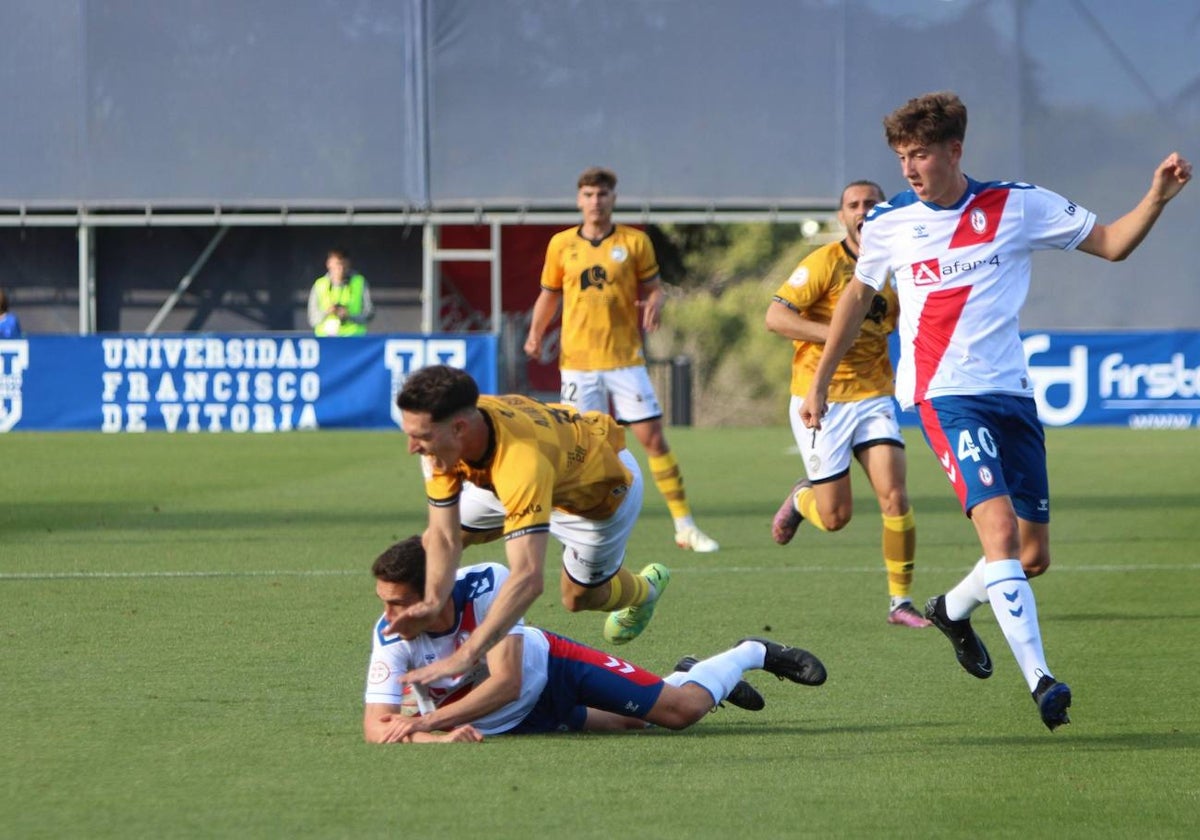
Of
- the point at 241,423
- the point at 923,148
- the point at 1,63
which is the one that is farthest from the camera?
the point at 1,63

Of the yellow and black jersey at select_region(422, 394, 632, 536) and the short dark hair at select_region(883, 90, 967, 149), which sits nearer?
the yellow and black jersey at select_region(422, 394, 632, 536)

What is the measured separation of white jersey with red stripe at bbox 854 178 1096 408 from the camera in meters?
6.72

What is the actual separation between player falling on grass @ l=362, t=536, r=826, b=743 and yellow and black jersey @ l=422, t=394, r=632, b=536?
29cm

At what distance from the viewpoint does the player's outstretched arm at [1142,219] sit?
636 cm

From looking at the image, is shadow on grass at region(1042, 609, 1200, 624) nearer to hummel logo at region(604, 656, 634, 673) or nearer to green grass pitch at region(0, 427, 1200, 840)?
green grass pitch at region(0, 427, 1200, 840)

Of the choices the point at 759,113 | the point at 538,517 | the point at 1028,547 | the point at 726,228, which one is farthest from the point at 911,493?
the point at 726,228

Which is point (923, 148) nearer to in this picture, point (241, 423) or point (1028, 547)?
point (1028, 547)

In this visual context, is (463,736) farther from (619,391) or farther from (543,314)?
(543,314)

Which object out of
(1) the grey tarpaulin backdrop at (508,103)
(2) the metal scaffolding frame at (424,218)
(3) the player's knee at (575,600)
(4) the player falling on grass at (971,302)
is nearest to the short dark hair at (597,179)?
(3) the player's knee at (575,600)

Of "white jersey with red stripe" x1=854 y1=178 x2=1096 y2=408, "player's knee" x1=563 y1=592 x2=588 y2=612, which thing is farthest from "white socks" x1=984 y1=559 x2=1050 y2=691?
"player's knee" x1=563 y1=592 x2=588 y2=612

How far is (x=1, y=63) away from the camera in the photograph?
→ 29.1 m

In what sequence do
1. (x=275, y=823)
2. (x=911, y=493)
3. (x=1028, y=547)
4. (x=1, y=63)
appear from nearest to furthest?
(x=275, y=823), (x=1028, y=547), (x=911, y=493), (x=1, y=63)

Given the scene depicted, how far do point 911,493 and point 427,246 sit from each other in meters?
14.4

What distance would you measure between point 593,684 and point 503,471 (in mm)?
886
